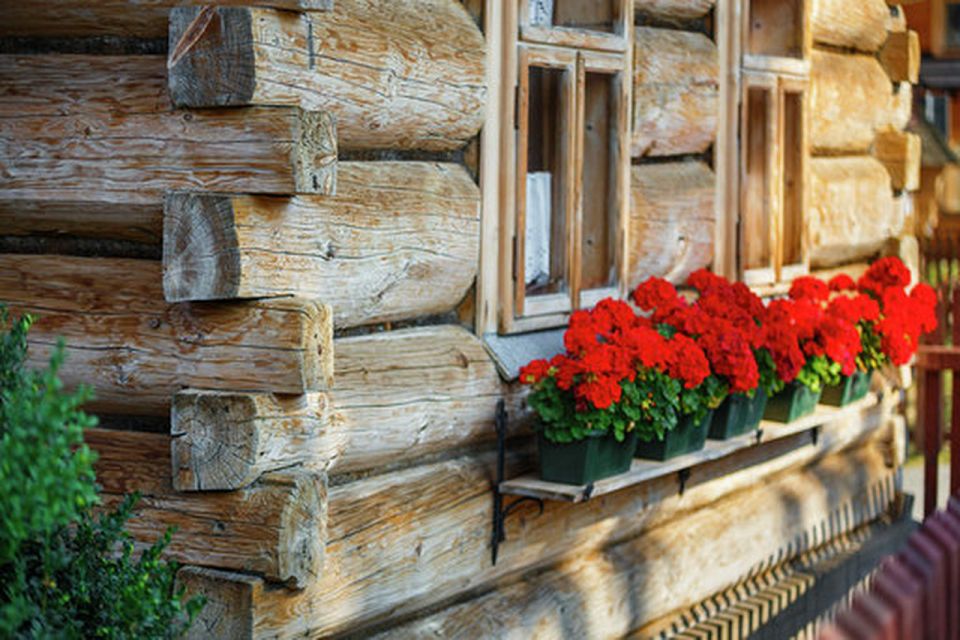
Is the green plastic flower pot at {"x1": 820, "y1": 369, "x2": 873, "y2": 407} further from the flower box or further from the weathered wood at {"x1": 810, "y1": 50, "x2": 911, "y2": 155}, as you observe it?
the weathered wood at {"x1": 810, "y1": 50, "x2": 911, "y2": 155}

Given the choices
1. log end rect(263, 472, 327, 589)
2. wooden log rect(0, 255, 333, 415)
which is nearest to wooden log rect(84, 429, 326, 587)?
log end rect(263, 472, 327, 589)

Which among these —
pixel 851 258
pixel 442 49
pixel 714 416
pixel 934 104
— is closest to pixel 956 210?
pixel 934 104

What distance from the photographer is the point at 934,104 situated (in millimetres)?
25156

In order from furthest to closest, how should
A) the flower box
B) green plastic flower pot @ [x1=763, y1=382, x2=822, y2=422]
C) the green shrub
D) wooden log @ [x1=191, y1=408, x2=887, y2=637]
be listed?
green plastic flower pot @ [x1=763, y1=382, x2=822, y2=422], the flower box, wooden log @ [x1=191, y1=408, x2=887, y2=637], the green shrub

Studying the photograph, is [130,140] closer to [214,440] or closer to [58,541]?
[214,440]

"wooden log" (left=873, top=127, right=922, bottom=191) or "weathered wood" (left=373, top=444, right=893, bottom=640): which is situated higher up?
"wooden log" (left=873, top=127, right=922, bottom=191)

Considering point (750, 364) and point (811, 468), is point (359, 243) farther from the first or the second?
point (811, 468)

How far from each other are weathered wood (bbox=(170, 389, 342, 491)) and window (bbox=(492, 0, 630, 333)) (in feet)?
4.65

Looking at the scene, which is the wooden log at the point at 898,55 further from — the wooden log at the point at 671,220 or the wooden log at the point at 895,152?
the wooden log at the point at 671,220

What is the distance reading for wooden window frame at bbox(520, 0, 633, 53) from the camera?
20.0ft

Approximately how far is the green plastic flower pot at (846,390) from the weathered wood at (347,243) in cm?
280

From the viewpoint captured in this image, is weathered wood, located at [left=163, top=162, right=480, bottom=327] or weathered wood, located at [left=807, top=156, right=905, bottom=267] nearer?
weathered wood, located at [left=163, top=162, right=480, bottom=327]

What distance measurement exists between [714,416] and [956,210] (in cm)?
1923

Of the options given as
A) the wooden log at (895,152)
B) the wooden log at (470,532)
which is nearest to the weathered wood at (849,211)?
the wooden log at (895,152)
